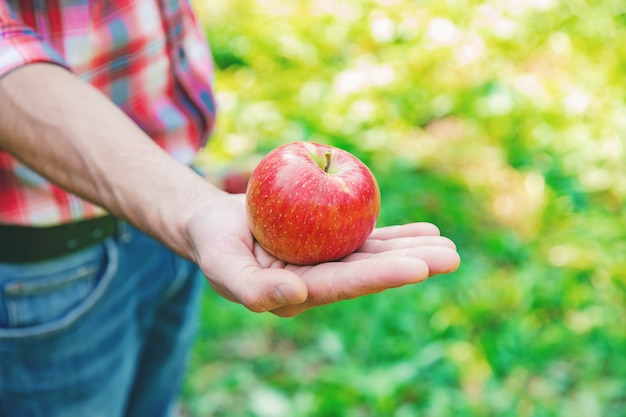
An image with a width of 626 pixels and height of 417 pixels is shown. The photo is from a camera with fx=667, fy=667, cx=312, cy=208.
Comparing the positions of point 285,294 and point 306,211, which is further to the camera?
point 306,211

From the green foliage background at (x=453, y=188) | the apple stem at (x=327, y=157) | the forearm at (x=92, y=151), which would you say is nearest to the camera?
the forearm at (x=92, y=151)

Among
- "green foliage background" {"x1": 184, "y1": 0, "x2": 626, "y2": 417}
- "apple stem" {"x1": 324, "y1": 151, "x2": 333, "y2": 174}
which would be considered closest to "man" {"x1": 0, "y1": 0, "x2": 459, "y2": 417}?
"apple stem" {"x1": 324, "y1": 151, "x2": 333, "y2": 174}

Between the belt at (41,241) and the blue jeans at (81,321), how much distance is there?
0.02 metres

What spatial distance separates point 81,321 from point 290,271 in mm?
503

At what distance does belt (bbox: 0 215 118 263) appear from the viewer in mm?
1270

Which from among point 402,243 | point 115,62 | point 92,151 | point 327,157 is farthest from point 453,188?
point 92,151

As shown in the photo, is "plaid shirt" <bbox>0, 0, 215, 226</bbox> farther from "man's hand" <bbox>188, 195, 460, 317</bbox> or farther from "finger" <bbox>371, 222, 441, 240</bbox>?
"finger" <bbox>371, 222, 441, 240</bbox>

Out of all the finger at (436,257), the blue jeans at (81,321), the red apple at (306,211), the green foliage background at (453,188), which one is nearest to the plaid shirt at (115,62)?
the blue jeans at (81,321)

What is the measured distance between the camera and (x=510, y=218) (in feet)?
10.3

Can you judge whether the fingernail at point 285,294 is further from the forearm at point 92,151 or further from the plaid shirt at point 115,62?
the plaid shirt at point 115,62

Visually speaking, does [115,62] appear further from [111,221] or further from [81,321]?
[81,321]

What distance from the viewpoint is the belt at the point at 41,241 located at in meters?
1.27

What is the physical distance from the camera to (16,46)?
3.55 ft

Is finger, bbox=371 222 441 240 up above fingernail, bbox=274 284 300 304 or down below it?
below
